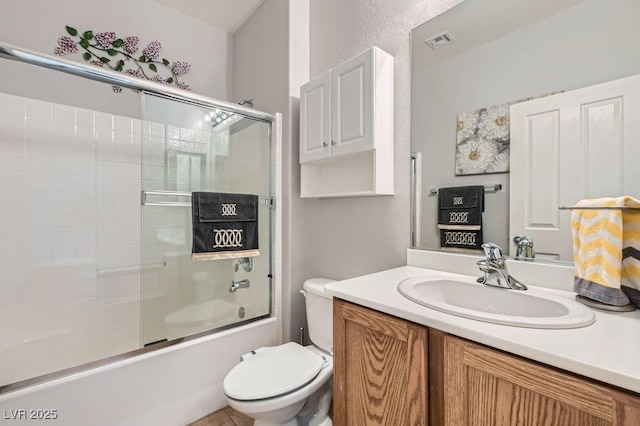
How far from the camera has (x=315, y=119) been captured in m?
1.65

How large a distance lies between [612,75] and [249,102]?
2.09 m

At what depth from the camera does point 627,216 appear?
0.78 meters

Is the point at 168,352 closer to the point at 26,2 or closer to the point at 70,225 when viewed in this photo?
the point at 70,225

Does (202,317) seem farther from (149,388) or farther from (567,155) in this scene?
(567,155)

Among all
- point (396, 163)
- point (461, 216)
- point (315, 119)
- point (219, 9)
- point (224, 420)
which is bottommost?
point (224, 420)

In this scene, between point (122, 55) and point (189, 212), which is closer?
point (189, 212)

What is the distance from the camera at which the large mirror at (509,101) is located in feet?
2.92

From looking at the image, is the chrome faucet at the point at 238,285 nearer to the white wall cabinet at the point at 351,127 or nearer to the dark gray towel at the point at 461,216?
the white wall cabinet at the point at 351,127

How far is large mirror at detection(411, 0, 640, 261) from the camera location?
889 mm

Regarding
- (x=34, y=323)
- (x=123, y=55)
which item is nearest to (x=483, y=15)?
(x=123, y=55)

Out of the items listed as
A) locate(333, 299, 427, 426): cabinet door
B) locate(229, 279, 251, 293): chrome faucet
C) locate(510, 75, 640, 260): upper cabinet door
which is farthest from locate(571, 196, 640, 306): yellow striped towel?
locate(229, 279, 251, 293): chrome faucet

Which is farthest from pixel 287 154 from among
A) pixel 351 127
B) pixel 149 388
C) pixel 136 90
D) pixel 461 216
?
pixel 149 388

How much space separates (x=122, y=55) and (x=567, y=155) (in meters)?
2.71

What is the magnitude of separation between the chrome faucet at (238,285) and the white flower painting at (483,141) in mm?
1419
